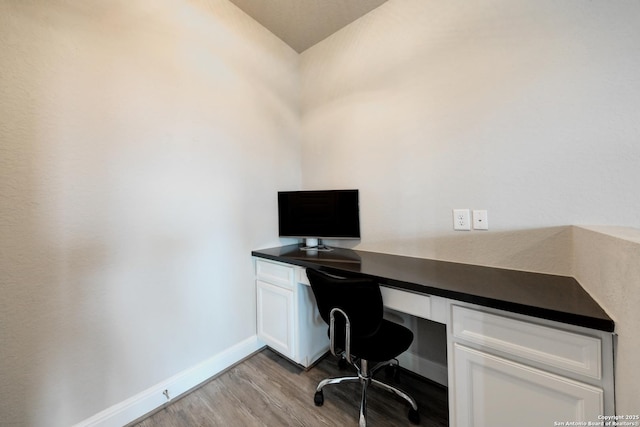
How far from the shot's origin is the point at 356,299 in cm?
116

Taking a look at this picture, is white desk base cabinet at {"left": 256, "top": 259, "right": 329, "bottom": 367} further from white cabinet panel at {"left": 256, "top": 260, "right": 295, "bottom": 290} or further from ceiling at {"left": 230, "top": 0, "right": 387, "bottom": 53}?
ceiling at {"left": 230, "top": 0, "right": 387, "bottom": 53}

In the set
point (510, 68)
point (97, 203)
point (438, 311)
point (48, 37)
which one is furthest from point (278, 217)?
point (510, 68)

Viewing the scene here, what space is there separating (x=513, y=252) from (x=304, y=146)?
1864mm

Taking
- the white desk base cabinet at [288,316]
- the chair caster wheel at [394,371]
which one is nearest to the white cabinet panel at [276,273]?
the white desk base cabinet at [288,316]

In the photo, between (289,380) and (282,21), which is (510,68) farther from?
(289,380)

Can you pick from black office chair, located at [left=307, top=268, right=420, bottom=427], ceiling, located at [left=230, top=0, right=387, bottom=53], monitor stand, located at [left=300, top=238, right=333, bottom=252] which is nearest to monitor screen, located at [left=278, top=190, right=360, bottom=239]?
monitor stand, located at [left=300, top=238, right=333, bottom=252]

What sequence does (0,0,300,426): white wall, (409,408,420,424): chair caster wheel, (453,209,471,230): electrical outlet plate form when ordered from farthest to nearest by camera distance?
1. (453,209,471,230): electrical outlet plate
2. (409,408,420,424): chair caster wheel
3. (0,0,300,426): white wall

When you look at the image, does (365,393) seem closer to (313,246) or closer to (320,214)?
(313,246)

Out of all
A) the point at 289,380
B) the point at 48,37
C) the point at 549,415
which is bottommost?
the point at 289,380

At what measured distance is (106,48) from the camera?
48.9 inches

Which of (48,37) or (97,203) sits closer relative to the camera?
(48,37)

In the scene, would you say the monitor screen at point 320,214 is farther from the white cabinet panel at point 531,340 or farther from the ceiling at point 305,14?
the ceiling at point 305,14

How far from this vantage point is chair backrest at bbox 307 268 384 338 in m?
1.13

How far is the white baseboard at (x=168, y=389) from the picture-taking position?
48.2 inches
